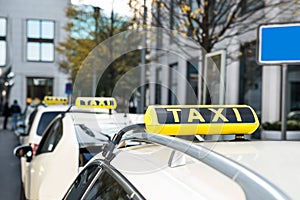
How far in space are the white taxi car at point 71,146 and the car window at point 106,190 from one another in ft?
3.13

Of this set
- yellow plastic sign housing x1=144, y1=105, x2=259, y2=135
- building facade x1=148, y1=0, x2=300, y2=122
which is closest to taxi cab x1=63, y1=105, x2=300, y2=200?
yellow plastic sign housing x1=144, y1=105, x2=259, y2=135

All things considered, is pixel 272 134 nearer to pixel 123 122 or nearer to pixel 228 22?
pixel 228 22

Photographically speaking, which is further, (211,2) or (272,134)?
(272,134)

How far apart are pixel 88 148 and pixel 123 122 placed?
66 centimetres

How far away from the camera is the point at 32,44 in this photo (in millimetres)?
25125

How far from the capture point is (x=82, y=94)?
110 inches

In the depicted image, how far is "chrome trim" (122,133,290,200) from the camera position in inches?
39.1

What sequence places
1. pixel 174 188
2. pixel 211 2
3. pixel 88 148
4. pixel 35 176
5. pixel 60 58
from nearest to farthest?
pixel 174 188, pixel 88 148, pixel 35 176, pixel 211 2, pixel 60 58

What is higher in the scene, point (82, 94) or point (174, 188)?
point (82, 94)

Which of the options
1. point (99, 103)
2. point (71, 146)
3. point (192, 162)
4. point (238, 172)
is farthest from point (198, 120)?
point (99, 103)

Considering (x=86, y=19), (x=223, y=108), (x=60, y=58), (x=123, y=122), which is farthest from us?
(x=60, y=58)

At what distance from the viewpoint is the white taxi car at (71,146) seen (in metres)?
3.24

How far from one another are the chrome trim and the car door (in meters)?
1.83

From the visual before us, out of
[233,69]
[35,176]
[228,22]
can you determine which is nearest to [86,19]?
[233,69]
